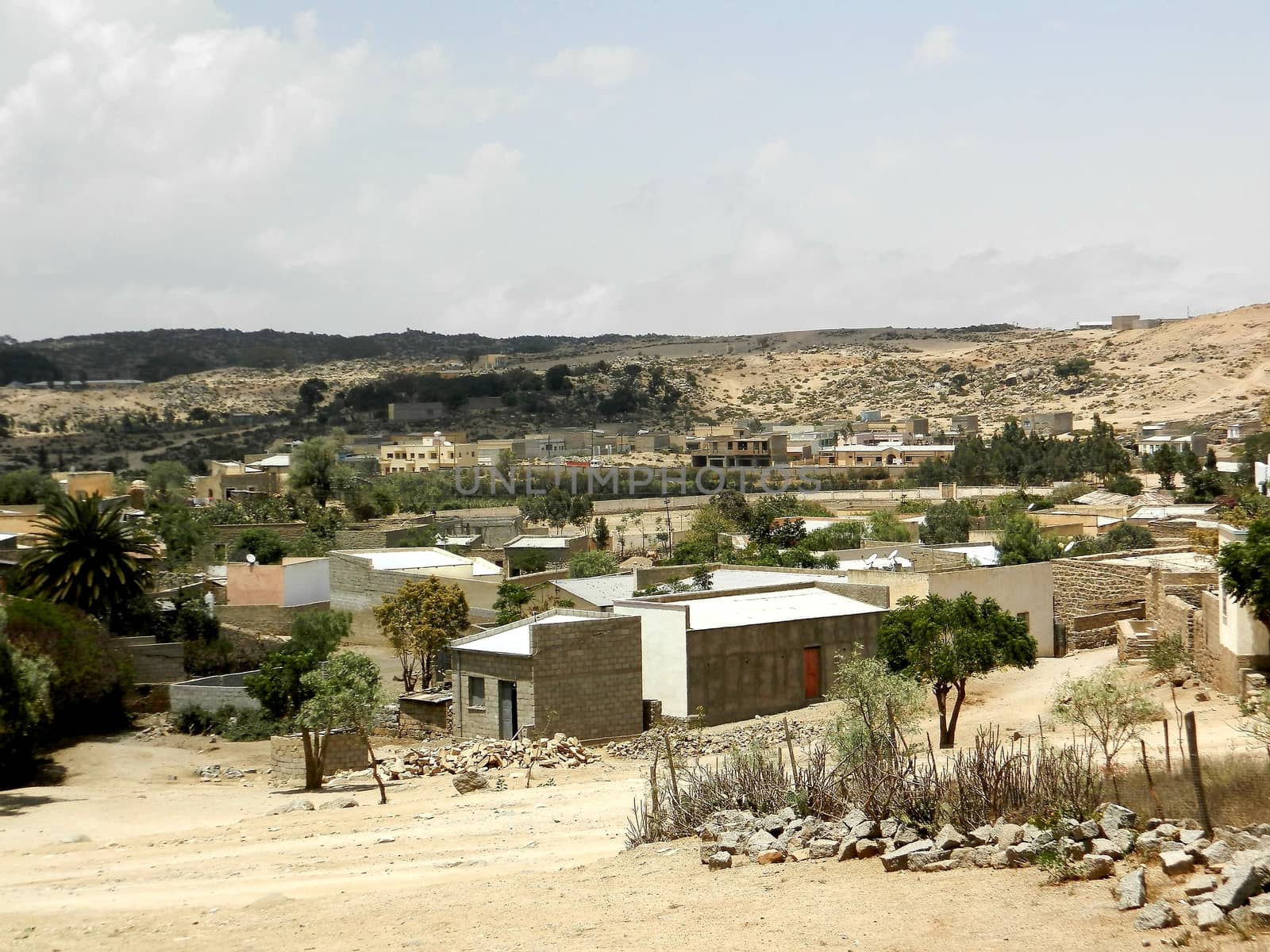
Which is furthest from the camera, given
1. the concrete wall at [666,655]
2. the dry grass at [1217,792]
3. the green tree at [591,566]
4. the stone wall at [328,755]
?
the green tree at [591,566]

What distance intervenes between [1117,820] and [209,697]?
23913 millimetres

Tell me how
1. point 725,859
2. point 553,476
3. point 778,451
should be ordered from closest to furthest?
point 725,859 < point 553,476 < point 778,451

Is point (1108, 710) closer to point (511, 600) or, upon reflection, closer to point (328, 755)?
point (328, 755)

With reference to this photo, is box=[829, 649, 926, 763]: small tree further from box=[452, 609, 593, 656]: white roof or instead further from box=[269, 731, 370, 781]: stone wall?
box=[269, 731, 370, 781]: stone wall

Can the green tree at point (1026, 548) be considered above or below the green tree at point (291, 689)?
above

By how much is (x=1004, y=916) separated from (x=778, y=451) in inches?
3851

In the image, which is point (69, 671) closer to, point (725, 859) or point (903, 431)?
point (725, 859)

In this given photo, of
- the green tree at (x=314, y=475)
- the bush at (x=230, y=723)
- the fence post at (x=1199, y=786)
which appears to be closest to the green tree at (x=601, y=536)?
the green tree at (x=314, y=475)

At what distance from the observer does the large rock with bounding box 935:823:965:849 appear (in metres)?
12.1

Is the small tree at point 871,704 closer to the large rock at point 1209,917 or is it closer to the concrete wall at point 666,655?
the concrete wall at point 666,655

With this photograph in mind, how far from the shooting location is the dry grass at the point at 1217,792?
12.0 meters

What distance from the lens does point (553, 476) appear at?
304 ft

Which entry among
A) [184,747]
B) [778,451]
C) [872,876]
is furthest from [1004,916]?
[778,451]

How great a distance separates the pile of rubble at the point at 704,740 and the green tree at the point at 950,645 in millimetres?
1883
